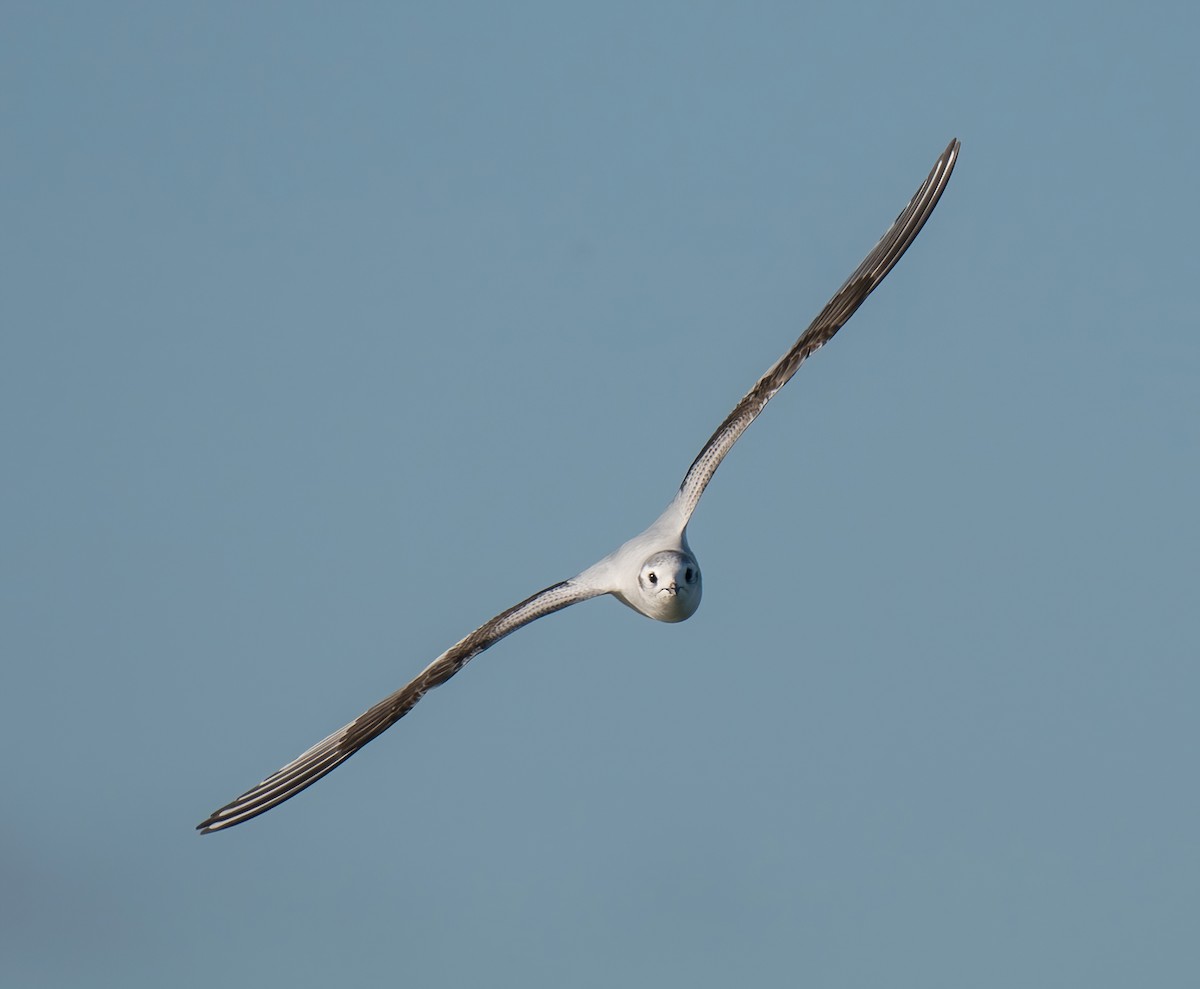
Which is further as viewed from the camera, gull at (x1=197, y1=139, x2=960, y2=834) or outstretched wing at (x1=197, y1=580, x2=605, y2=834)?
outstretched wing at (x1=197, y1=580, x2=605, y2=834)

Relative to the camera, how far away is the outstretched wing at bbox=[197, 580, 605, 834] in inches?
1255

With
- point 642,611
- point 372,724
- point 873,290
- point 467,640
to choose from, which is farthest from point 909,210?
point 372,724

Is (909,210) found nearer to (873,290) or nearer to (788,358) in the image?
(873,290)

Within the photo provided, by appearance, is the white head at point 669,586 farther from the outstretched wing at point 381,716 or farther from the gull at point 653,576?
the outstretched wing at point 381,716

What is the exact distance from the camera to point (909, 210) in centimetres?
3434

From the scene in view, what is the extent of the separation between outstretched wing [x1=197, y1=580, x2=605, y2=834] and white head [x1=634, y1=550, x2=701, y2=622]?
5.90ft

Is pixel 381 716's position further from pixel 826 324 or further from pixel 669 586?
pixel 826 324

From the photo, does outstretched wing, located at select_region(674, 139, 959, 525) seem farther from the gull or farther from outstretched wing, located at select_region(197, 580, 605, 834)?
outstretched wing, located at select_region(197, 580, 605, 834)

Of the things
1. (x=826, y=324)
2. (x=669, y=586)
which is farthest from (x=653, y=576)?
(x=826, y=324)

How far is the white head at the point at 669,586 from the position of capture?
30.4 m

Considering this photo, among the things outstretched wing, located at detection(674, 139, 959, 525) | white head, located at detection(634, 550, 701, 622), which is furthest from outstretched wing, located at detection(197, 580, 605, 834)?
outstretched wing, located at detection(674, 139, 959, 525)

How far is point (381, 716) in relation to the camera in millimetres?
33250

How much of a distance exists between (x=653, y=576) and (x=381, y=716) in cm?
643

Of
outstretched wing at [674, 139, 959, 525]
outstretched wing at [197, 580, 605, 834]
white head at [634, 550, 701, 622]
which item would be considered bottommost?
white head at [634, 550, 701, 622]
